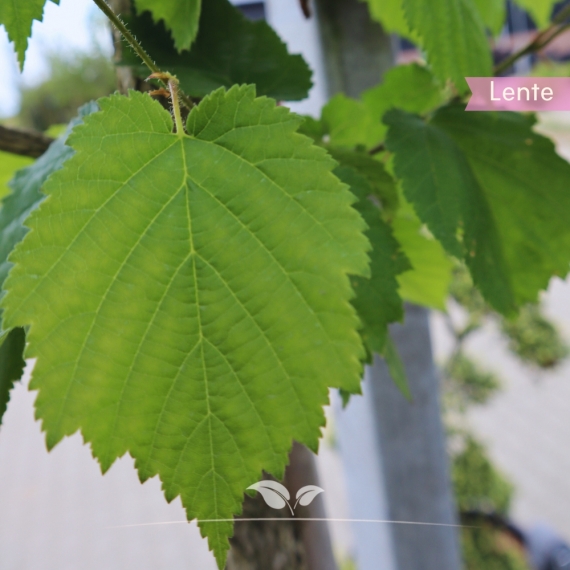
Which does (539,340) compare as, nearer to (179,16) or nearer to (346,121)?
(346,121)

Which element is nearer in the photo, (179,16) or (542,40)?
(179,16)

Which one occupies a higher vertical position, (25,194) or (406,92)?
(406,92)

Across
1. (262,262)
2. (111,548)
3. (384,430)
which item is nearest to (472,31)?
(262,262)

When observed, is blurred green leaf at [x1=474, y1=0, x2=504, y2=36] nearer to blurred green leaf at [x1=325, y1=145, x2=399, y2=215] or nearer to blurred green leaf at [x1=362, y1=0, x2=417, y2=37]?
blurred green leaf at [x1=362, y1=0, x2=417, y2=37]

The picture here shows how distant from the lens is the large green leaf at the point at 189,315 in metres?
0.18

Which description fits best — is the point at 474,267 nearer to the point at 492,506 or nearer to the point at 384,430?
the point at 384,430

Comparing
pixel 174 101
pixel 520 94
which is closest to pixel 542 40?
pixel 520 94

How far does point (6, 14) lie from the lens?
7.7 inches

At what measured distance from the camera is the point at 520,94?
354mm

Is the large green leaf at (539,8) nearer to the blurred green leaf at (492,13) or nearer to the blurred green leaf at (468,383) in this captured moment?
the blurred green leaf at (492,13)

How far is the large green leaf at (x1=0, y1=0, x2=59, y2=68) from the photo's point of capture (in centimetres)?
20

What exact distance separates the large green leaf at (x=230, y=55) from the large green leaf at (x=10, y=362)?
0.15m

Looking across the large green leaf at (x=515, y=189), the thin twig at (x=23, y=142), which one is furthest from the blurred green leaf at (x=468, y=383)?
the thin twig at (x=23, y=142)

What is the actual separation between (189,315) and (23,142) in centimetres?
20
